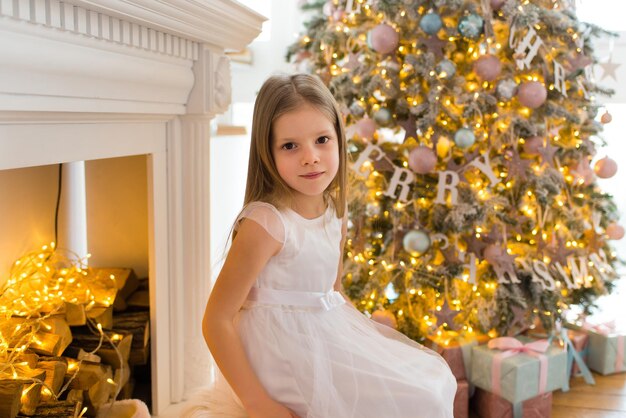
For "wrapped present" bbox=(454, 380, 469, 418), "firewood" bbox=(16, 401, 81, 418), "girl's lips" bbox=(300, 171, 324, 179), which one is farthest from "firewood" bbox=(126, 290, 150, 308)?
"wrapped present" bbox=(454, 380, 469, 418)

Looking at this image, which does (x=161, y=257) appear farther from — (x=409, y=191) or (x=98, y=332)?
(x=409, y=191)

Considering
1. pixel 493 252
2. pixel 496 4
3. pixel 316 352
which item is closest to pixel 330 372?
pixel 316 352

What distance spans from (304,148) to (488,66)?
1.24m

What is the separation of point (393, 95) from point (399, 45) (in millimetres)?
191

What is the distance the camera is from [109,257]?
2021 mm

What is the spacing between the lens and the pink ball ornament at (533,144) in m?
2.38

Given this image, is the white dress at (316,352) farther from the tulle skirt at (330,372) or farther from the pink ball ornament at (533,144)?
the pink ball ornament at (533,144)

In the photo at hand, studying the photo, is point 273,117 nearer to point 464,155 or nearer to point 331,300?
point 331,300

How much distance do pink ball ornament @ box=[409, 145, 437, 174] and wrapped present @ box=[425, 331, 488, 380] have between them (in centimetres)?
61

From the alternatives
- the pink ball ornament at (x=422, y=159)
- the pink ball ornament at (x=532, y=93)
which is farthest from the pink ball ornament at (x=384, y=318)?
the pink ball ornament at (x=532, y=93)

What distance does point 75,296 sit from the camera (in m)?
1.71

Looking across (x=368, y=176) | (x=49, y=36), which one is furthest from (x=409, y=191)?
(x=49, y=36)

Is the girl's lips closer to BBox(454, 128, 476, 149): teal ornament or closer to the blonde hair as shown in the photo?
the blonde hair

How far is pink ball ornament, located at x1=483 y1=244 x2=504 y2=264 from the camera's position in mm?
2363
